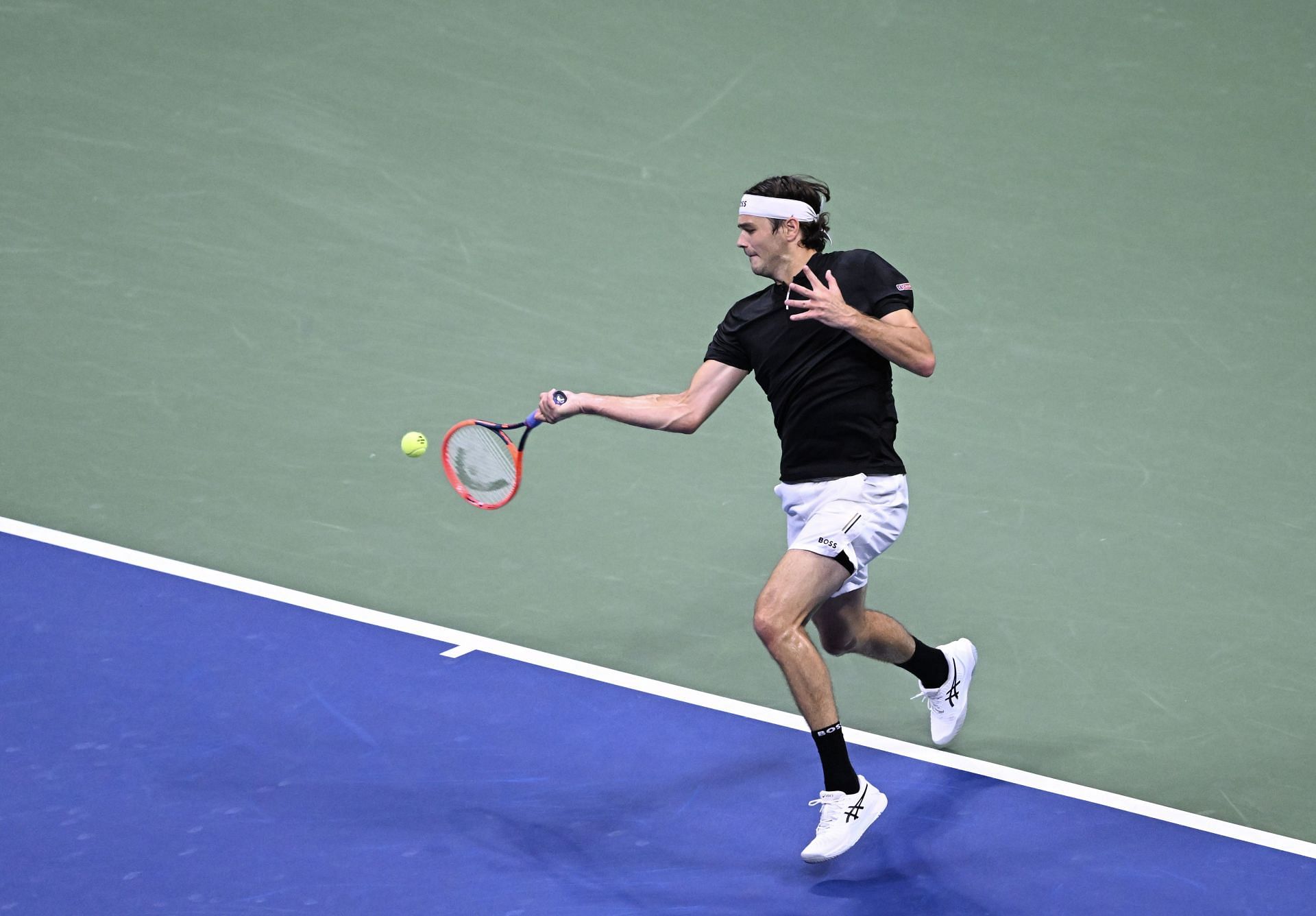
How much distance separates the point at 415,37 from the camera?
11.1 metres

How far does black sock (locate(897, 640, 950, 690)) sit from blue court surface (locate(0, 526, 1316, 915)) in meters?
0.31

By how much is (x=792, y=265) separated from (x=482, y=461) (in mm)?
1416

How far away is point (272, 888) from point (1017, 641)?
3.15 meters

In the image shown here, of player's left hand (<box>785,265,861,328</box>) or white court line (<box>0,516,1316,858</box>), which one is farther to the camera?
white court line (<box>0,516,1316,858</box>)

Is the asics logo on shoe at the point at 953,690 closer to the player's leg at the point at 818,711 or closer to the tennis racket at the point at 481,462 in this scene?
the player's leg at the point at 818,711

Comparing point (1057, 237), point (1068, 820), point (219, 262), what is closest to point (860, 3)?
point (1057, 237)

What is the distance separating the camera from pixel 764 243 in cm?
631

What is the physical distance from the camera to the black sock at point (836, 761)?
589 cm

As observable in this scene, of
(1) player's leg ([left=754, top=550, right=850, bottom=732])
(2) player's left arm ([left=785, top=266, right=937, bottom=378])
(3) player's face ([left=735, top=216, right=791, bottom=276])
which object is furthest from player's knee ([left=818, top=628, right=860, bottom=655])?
(3) player's face ([left=735, top=216, right=791, bottom=276])

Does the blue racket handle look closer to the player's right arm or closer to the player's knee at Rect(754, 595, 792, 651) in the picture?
the player's right arm

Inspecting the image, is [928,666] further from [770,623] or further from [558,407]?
[558,407]

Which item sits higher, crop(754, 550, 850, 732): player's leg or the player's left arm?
the player's left arm

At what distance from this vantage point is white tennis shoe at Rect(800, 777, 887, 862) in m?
5.85

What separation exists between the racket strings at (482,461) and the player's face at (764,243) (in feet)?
3.88
